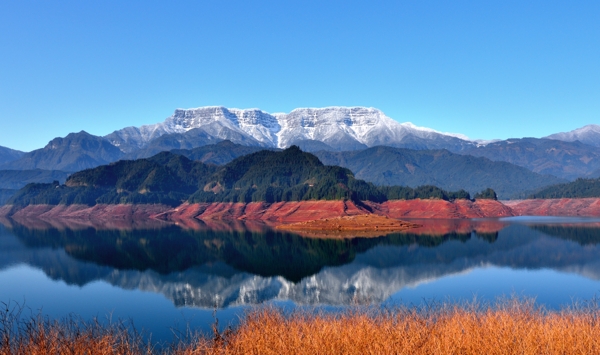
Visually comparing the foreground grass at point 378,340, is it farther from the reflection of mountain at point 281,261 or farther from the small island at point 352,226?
the small island at point 352,226

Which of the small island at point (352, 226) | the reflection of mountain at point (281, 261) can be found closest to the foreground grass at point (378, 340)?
the reflection of mountain at point (281, 261)

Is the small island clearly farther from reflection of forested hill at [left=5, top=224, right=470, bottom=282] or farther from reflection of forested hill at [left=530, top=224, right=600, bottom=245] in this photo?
reflection of forested hill at [left=530, top=224, right=600, bottom=245]

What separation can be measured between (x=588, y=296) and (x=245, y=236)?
89.3 metres

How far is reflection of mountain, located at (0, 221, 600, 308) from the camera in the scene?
182 feet

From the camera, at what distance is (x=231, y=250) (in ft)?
316

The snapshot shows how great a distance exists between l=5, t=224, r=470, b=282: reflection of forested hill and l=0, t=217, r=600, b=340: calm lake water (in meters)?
0.23

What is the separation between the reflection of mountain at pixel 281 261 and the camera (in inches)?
2186

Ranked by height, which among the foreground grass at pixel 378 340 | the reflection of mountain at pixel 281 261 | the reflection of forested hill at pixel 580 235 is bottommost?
the reflection of forested hill at pixel 580 235

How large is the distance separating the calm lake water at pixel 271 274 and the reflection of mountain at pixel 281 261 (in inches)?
7.2

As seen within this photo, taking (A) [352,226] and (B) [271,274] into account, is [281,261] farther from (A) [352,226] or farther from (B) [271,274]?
(A) [352,226]

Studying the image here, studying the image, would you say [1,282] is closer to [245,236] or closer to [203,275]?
[203,275]

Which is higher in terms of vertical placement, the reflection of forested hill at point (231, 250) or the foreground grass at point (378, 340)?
the foreground grass at point (378, 340)

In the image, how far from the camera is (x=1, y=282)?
62.6m

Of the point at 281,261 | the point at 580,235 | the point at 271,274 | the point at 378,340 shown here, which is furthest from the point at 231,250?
the point at 580,235
